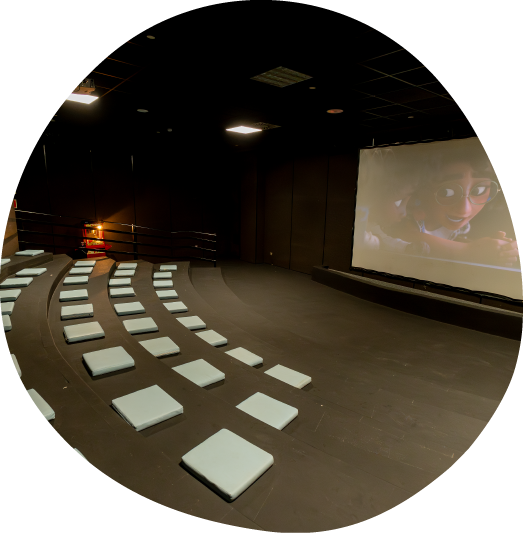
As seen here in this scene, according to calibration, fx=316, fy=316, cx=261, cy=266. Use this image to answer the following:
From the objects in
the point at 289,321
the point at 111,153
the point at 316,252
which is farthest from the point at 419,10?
the point at 111,153

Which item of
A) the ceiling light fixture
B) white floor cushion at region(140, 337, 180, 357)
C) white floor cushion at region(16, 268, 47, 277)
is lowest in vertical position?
white floor cushion at region(140, 337, 180, 357)

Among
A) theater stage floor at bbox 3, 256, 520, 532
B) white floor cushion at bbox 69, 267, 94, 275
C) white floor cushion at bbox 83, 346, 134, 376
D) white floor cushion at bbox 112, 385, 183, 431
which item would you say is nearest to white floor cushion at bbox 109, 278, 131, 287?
theater stage floor at bbox 3, 256, 520, 532

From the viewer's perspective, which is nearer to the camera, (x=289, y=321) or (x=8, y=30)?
(x=8, y=30)

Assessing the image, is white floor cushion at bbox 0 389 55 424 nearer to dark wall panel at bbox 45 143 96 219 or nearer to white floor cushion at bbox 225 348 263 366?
white floor cushion at bbox 225 348 263 366

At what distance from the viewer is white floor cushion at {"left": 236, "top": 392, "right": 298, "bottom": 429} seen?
79.1 inches

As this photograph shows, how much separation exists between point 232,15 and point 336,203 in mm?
5569

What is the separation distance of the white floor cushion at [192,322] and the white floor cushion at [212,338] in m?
0.19

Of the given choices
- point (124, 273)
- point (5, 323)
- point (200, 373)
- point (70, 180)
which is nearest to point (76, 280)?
point (124, 273)

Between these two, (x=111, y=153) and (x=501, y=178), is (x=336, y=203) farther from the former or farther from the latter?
(x=111, y=153)

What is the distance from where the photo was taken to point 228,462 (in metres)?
1.51

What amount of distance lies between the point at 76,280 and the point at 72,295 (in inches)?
30.0

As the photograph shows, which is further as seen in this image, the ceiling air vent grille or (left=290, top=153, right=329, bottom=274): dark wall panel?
(left=290, top=153, right=329, bottom=274): dark wall panel

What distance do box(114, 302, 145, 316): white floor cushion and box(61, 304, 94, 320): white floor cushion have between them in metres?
0.28

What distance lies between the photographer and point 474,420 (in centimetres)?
259
